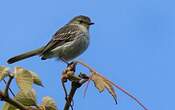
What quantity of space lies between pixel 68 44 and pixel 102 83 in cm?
877

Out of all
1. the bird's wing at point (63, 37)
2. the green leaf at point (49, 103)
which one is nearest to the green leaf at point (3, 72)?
the green leaf at point (49, 103)

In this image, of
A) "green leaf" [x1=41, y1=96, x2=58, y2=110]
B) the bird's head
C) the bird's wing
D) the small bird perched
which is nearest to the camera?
"green leaf" [x1=41, y1=96, x2=58, y2=110]

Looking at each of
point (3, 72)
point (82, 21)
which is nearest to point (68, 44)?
point (82, 21)

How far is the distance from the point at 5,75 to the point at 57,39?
926 centimetres

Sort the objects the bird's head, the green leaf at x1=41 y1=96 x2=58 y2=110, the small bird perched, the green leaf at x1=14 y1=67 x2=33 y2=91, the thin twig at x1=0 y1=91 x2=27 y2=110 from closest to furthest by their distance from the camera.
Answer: the thin twig at x1=0 y1=91 x2=27 y2=110, the green leaf at x1=14 y1=67 x2=33 y2=91, the green leaf at x1=41 y1=96 x2=58 y2=110, the small bird perched, the bird's head

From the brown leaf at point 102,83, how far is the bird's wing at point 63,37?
8.22m

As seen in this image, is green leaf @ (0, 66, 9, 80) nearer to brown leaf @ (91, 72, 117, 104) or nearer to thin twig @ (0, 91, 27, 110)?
thin twig @ (0, 91, 27, 110)

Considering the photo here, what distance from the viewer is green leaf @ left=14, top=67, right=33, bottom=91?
6.98 ft

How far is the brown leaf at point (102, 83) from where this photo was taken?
2.21m

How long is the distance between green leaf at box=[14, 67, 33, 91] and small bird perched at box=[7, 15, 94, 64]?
22.9 ft

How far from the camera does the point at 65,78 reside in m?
2.32

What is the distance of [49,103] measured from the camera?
89.7 inches

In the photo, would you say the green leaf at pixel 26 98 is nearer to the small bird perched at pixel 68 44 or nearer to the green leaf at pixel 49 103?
the green leaf at pixel 49 103

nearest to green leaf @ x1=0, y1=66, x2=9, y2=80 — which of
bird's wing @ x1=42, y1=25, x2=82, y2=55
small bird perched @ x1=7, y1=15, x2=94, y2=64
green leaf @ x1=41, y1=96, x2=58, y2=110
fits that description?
green leaf @ x1=41, y1=96, x2=58, y2=110
